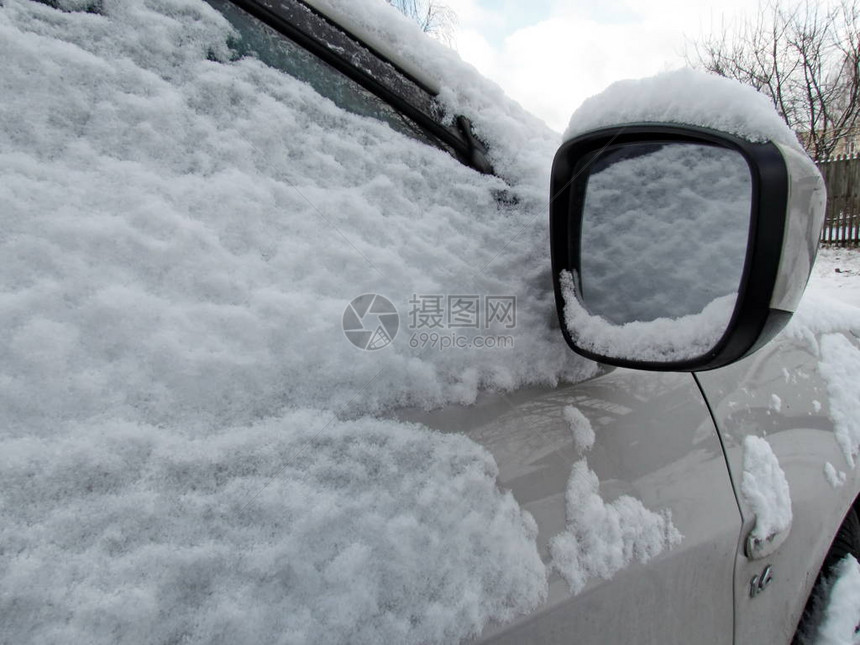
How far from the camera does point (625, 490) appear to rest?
1.05 m

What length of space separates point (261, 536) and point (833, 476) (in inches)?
64.5

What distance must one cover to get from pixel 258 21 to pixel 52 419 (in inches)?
30.3

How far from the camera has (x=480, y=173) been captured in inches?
45.1

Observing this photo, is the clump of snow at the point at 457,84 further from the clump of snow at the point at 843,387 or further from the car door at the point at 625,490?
the clump of snow at the point at 843,387

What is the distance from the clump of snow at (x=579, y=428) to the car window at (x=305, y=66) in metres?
0.62

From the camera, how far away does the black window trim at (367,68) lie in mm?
1008

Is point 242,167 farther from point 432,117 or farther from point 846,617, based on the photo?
point 846,617

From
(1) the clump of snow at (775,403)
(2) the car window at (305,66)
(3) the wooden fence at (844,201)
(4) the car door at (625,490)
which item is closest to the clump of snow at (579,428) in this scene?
(4) the car door at (625,490)

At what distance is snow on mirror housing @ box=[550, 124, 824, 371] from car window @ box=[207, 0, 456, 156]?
1.17 feet

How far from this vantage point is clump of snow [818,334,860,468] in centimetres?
165

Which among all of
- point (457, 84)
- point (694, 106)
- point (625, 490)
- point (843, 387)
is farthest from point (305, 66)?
point (843, 387)

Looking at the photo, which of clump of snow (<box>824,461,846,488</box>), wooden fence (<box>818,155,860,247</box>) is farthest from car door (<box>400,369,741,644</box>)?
wooden fence (<box>818,155,860,247</box>)

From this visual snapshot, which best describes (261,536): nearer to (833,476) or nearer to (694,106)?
(694,106)

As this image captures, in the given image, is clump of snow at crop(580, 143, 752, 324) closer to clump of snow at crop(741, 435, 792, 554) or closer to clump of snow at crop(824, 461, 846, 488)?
clump of snow at crop(741, 435, 792, 554)
